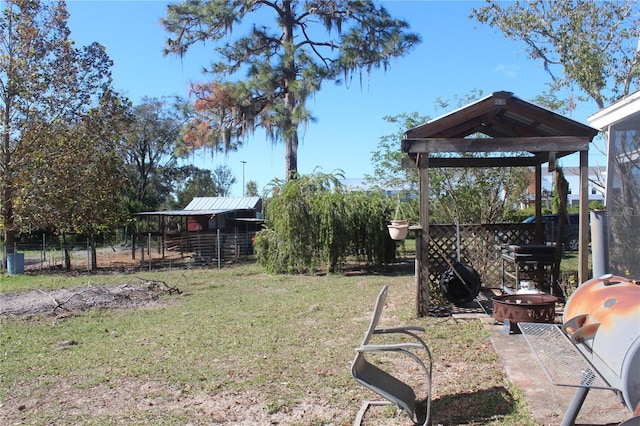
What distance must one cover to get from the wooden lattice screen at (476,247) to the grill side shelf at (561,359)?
4.30m

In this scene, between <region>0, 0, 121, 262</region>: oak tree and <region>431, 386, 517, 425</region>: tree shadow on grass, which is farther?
<region>0, 0, 121, 262</region>: oak tree

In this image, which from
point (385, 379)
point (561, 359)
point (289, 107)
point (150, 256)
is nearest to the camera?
point (561, 359)

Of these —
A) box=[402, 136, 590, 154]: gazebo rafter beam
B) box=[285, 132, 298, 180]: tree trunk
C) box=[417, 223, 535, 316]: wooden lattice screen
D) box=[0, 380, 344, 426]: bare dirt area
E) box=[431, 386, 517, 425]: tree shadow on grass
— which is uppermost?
box=[285, 132, 298, 180]: tree trunk

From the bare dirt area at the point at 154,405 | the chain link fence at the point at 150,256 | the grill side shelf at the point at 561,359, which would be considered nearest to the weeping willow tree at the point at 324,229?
the chain link fence at the point at 150,256

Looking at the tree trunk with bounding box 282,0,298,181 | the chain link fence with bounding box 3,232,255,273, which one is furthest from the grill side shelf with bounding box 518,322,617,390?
the tree trunk with bounding box 282,0,298,181

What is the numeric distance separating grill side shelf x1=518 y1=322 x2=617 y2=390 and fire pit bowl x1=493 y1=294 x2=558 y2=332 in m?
1.72

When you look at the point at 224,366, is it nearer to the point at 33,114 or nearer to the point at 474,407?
the point at 474,407

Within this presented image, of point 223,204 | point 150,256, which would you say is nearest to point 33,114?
point 150,256

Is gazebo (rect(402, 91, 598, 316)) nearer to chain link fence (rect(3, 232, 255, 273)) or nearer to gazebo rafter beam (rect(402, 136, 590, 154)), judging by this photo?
gazebo rafter beam (rect(402, 136, 590, 154))

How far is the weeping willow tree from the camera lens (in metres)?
13.8

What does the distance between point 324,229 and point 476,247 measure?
5.87 meters

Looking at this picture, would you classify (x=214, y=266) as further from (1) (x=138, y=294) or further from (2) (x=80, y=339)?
(2) (x=80, y=339)

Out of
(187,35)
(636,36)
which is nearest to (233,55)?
(187,35)

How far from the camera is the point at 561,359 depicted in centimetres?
303
